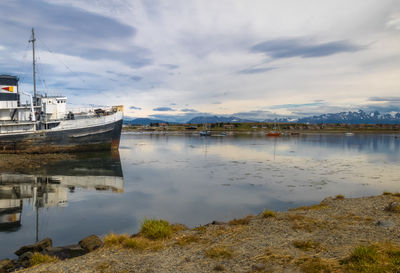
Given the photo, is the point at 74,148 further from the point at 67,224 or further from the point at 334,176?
the point at 334,176

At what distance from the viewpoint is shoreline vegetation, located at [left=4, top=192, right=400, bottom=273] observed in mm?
7340

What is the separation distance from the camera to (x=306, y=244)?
8.73 m

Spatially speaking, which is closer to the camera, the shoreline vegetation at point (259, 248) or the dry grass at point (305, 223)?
the shoreline vegetation at point (259, 248)

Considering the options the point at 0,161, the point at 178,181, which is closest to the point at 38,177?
the point at 0,161

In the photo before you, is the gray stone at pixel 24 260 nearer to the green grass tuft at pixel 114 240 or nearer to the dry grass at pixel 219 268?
the green grass tuft at pixel 114 240

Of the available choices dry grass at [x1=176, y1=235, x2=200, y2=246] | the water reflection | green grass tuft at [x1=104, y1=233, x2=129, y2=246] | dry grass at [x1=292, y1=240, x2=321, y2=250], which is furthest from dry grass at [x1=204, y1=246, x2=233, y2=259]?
the water reflection

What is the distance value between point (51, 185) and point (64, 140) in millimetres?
21538

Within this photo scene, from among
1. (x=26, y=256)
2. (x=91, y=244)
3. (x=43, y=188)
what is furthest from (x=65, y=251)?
(x=43, y=188)

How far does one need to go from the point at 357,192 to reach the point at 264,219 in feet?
43.6

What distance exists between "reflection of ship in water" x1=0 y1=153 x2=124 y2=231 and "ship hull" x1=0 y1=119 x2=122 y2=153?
7.83 meters

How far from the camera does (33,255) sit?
9.67 metres

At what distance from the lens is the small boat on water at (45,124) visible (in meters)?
40.7

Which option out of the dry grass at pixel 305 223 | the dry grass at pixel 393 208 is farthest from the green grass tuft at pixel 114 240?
the dry grass at pixel 393 208

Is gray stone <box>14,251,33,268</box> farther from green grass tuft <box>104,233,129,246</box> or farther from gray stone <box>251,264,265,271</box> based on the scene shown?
gray stone <box>251,264,265,271</box>
